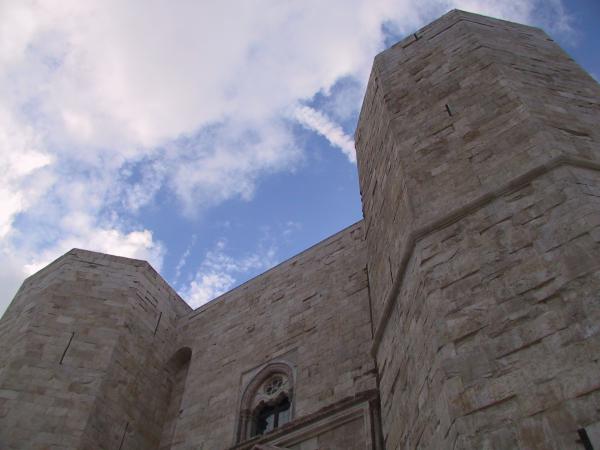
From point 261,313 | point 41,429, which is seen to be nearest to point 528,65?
point 261,313

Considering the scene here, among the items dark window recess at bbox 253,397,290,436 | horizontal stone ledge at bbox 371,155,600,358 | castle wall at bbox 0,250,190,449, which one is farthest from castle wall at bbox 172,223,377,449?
horizontal stone ledge at bbox 371,155,600,358

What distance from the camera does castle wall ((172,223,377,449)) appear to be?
668cm

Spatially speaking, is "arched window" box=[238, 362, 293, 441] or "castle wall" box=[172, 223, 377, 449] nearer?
"castle wall" box=[172, 223, 377, 449]

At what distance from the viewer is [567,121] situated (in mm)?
5906

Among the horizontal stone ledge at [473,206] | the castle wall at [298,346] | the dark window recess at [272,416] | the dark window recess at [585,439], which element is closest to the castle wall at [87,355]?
the castle wall at [298,346]

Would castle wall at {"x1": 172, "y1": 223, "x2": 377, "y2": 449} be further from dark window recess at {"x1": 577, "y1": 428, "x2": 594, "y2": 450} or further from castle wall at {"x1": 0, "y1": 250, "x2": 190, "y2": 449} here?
dark window recess at {"x1": 577, "y1": 428, "x2": 594, "y2": 450}

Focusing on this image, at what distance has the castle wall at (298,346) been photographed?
6.68 m

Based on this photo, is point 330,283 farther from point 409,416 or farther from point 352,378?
point 409,416

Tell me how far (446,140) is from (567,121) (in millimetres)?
1143

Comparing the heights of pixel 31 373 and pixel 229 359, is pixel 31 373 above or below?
below

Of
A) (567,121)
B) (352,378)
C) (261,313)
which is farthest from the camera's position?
(261,313)

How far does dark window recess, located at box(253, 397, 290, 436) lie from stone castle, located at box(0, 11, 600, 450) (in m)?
0.03

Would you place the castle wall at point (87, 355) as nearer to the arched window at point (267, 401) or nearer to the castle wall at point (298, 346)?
the castle wall at point (298, 346)

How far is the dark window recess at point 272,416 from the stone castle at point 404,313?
0.03m
